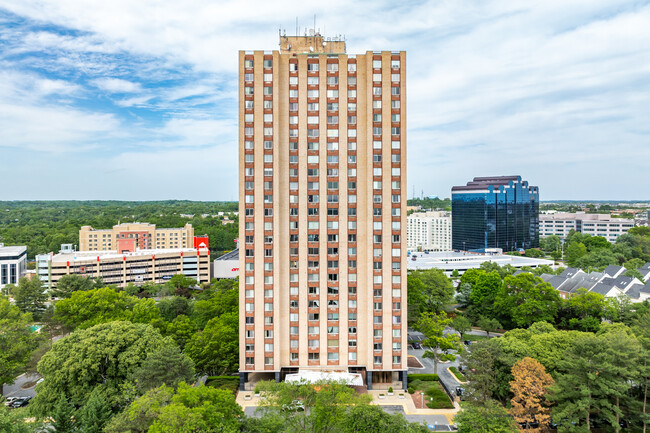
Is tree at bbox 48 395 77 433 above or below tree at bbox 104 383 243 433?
below

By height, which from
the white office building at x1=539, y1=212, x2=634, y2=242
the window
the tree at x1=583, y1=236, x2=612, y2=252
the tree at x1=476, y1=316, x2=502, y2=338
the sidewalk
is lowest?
the sidewalk

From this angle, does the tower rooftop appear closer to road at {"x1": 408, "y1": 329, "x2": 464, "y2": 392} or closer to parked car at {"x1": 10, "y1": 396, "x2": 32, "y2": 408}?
road at {"x1": 408, "y1": 329, "x2": 464, "y2": 392}

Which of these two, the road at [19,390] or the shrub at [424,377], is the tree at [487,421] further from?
the road at [19,390]

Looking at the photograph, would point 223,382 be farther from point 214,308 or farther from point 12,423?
point 12,423

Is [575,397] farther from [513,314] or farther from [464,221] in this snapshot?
[464,221]

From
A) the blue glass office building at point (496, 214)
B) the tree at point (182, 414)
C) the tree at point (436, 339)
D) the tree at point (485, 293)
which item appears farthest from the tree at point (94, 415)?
the blue glass office building at point (496, 214)

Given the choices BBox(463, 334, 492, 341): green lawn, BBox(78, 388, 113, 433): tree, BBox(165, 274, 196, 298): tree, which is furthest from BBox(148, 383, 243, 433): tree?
BBox(165, 274, 196, 298): tree

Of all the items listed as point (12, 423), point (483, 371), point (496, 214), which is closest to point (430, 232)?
point (496, 214)
